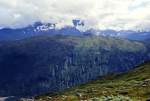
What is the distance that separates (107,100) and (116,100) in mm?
1519

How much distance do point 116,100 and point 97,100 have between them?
12.3ft

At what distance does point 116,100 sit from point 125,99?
1725 millimetres

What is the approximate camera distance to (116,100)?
50.3m

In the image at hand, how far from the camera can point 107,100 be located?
51.4 metres

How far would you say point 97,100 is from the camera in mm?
53344

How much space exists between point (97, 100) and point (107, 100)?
88.8 inches

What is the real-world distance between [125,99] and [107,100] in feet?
7.64

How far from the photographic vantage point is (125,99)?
51500mm

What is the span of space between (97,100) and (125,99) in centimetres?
398
